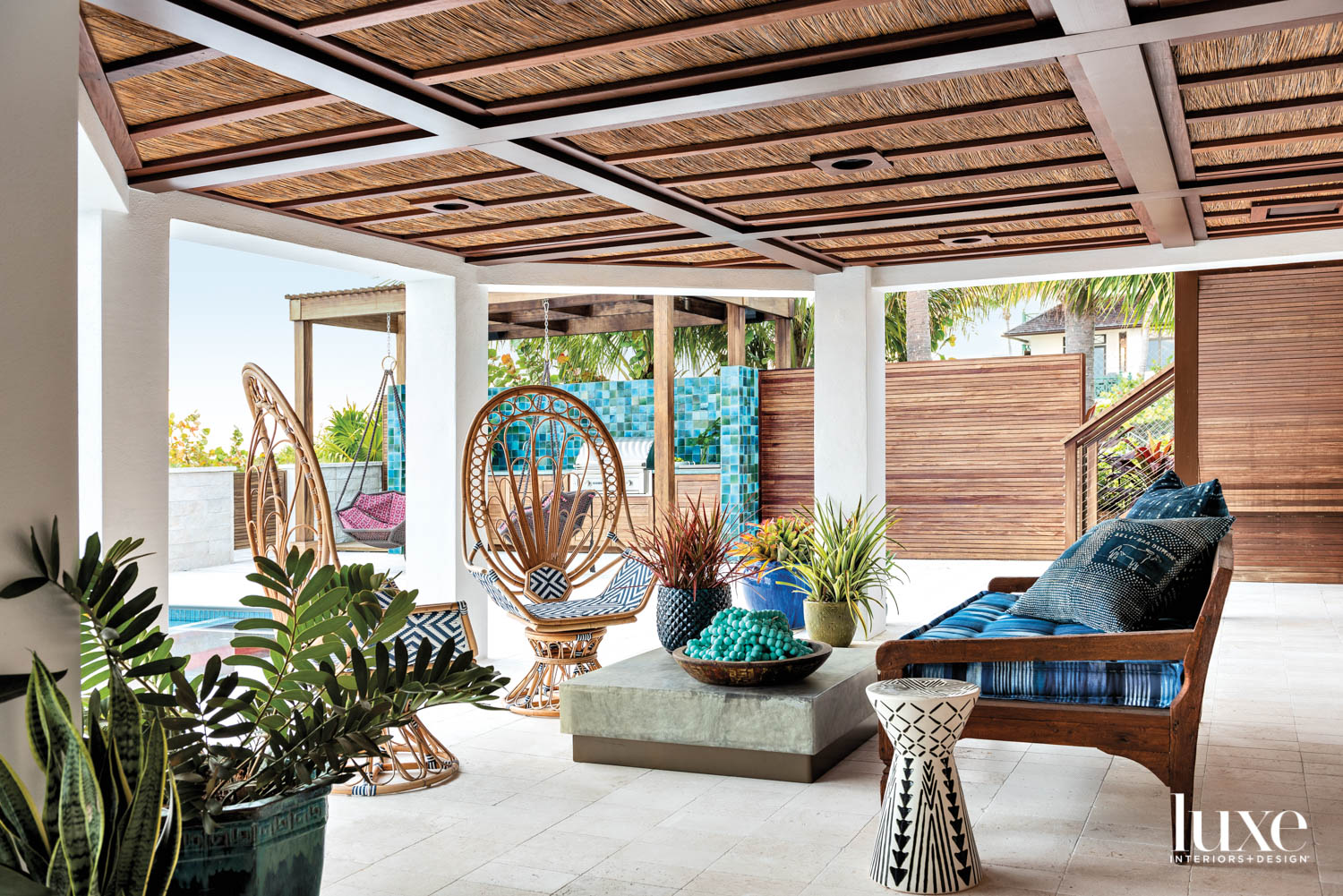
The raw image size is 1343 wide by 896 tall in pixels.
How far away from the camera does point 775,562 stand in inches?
258

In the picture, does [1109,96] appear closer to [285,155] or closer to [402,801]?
[285,155]

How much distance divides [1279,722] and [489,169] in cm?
372

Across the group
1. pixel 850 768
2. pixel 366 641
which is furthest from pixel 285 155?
pixel 850 768

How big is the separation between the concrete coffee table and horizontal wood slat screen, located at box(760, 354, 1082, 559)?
644 cm

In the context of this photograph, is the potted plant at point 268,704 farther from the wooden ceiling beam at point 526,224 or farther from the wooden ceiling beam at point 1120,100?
the wooden ceiling beam at point 526,224

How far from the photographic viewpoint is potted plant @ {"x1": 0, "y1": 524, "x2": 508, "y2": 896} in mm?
1849

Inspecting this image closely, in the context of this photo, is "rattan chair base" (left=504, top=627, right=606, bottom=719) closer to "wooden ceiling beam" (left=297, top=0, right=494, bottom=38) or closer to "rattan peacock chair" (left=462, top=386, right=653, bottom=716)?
"rattan peacock chair" (left=462, top=386, right=653, bottom=716)

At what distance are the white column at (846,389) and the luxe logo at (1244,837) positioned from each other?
133 inches

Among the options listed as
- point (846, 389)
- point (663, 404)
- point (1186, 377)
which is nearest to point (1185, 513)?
point (846, 389)

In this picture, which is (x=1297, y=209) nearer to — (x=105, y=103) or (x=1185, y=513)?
(x=1185, y=513)

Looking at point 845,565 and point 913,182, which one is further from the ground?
point 913,182

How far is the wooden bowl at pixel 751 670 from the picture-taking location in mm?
3684

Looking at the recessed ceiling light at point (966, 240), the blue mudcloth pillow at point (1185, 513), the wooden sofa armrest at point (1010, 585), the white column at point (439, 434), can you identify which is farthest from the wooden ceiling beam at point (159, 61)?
the recessed ceiling light at point (966, 240)

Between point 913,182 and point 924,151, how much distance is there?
509 mm
